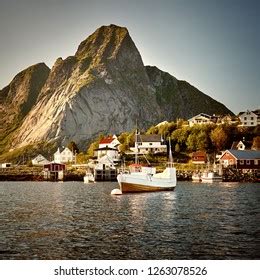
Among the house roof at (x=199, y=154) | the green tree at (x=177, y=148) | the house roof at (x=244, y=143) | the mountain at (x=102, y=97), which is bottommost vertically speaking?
the house roof at (x=199, y=154)

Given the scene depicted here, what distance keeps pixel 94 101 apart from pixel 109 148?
2628 mm

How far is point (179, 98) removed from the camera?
13812mm

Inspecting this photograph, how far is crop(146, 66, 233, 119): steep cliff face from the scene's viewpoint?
10.4 m

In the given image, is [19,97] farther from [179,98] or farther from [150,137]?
[150,137]

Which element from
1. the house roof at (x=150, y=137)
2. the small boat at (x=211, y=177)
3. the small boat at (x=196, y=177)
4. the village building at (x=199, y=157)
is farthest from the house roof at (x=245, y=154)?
the house roof at (x=150, y=137)

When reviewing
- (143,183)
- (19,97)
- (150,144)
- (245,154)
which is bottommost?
(143,183)

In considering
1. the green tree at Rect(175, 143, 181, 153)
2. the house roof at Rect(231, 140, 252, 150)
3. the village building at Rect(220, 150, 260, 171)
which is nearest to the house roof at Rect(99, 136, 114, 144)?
the green tree at Rect(175, 143, 181, 153)

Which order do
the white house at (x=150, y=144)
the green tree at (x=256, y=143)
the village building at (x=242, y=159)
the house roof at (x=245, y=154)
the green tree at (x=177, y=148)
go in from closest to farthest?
the green tree at (x=256, y=143)
the house roof at (x=245, y=154)
the village building at (x=242, y=159)
the green tree at (x=177, y=148)
the white house at (x=150, y=144)

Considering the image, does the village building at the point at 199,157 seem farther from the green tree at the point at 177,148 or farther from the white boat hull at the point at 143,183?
the white boat hull at the point at 143,183

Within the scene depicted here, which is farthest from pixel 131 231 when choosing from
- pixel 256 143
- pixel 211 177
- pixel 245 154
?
pixel 211 177

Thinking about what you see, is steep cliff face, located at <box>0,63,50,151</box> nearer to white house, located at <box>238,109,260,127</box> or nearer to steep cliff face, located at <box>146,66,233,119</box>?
steep cliff face, located at <box>146,66,233,119</box>

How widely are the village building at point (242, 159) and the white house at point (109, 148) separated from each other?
A: 4.94 metres

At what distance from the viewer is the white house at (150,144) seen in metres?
23.8
